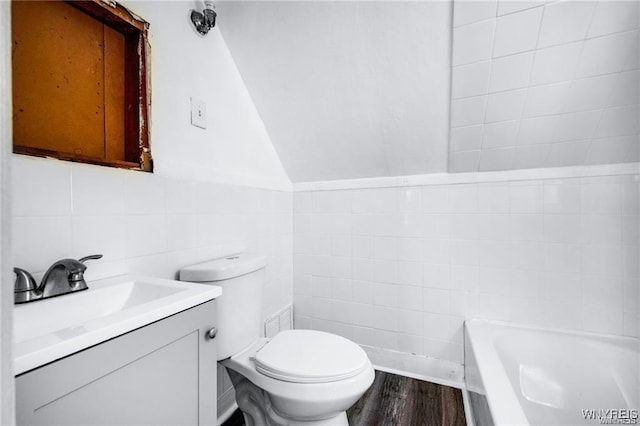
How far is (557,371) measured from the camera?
1557 mm

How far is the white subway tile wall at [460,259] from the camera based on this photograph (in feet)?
5.20

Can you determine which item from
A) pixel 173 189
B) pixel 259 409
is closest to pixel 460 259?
pixel 259 409

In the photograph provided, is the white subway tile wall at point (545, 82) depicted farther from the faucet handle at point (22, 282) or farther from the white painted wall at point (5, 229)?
the faucet handle at point (22, 282)

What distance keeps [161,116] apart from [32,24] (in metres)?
0.43

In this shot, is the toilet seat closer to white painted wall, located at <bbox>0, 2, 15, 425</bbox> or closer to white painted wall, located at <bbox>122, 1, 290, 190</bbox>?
white painted wall, located at <bbox>122, 1, 290, 190</bbox>

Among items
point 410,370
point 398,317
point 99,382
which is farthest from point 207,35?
point 410,370

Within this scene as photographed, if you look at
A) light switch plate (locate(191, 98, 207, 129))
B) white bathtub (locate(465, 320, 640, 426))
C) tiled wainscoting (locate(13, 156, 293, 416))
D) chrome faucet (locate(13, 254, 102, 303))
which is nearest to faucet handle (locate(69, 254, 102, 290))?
chrome faucet (locate(13, 254, 102, 303))

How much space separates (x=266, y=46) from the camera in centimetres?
157

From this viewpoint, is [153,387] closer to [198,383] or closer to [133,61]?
[198,383]

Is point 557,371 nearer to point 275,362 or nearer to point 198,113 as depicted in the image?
point 275,362

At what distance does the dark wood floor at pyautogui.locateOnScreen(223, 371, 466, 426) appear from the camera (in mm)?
1548

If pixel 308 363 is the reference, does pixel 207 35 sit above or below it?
A: above

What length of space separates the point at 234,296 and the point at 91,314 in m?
0.51

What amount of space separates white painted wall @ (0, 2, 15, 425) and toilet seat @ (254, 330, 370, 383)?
0.98 m
